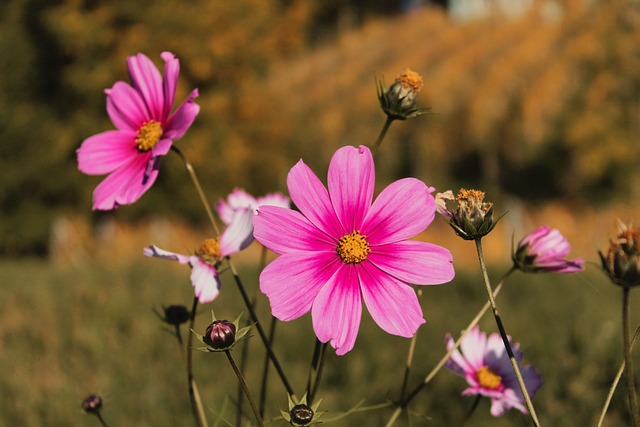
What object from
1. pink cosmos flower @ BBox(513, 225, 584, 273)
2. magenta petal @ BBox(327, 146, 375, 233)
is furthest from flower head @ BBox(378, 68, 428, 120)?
pink cosmos flower @ BBox(513, 225, 584, 273)

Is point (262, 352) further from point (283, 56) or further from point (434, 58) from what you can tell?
point (283, 56)

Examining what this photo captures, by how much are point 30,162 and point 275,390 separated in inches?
379

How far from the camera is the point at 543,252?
37.8 inches

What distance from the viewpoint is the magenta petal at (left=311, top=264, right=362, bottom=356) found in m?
0.78

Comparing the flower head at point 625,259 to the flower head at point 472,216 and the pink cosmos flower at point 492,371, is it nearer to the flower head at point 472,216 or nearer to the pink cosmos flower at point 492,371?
the flower head at point 472,216

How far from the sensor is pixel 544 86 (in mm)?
18938

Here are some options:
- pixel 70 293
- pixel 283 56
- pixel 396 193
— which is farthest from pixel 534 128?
pixel 396 193

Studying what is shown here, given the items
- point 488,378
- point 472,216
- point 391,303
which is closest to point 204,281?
point 391,303

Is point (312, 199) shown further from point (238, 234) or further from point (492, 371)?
point (492, 371)

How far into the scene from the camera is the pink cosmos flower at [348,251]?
0.80m

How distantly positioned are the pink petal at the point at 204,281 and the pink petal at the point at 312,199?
0.65 feet

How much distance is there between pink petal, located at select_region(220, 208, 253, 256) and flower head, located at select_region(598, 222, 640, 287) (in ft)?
1.74

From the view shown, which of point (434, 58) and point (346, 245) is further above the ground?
point (434, 58)

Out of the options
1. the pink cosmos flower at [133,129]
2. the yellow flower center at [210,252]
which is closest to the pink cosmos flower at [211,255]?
the yellow flower center at [210,252]
